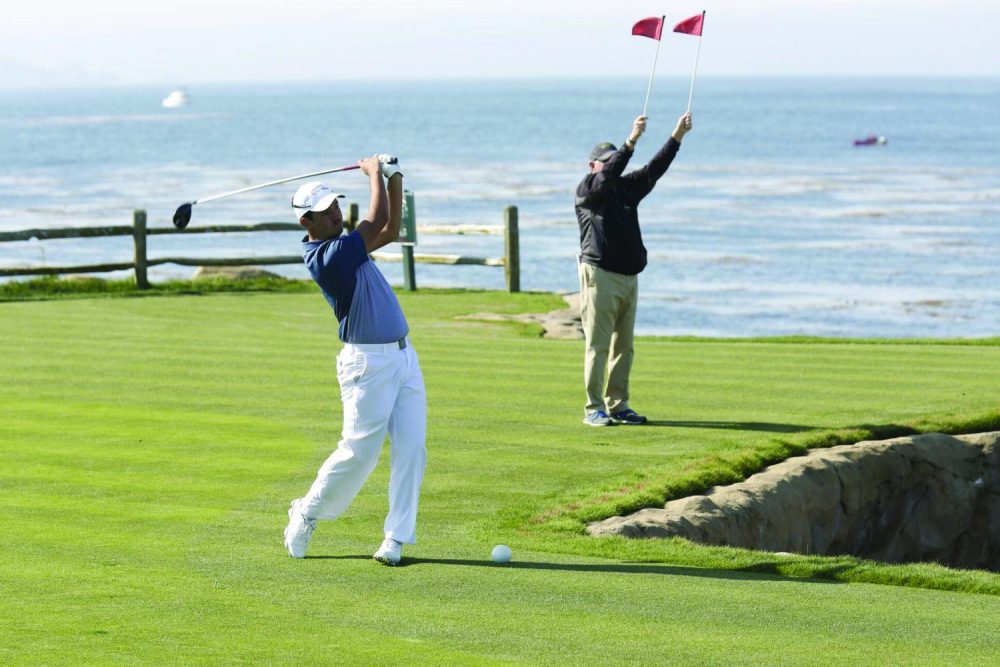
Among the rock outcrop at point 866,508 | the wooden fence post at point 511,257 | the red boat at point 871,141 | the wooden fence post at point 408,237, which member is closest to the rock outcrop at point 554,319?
the wooden fence post at point 511,257

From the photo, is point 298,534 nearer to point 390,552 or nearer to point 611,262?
point 390,552

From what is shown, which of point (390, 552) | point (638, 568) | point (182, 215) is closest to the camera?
point (390, 552)

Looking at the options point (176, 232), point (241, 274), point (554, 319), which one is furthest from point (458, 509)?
point (241, 274)

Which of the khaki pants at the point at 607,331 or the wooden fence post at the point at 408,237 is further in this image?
the wooden fence post at the point at 408,237

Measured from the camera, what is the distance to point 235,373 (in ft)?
50.5

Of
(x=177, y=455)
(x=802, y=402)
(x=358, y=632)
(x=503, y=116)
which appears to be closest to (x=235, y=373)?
(x=177, y=455)

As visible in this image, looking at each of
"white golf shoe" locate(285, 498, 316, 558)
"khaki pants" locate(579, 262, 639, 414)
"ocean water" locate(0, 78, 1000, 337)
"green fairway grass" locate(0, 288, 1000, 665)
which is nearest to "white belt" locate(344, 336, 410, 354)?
"white golf shoe" locate(285, 498, 316, 558)

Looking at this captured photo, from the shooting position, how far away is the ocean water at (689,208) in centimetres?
3628

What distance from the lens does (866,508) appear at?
1146 cm

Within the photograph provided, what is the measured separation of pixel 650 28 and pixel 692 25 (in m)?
0.38

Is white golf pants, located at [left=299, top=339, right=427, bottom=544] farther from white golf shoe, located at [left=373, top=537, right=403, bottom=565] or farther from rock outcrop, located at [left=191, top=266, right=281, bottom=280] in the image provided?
rock outcrop, located at [left=191, top=266, right=281, bottom=280]

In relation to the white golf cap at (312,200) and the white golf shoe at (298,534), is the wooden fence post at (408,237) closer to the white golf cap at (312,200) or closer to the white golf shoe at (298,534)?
the white golf shoe at (298,534)

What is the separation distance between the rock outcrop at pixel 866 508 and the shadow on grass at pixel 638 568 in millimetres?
987

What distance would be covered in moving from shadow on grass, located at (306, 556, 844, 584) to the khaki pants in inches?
169
